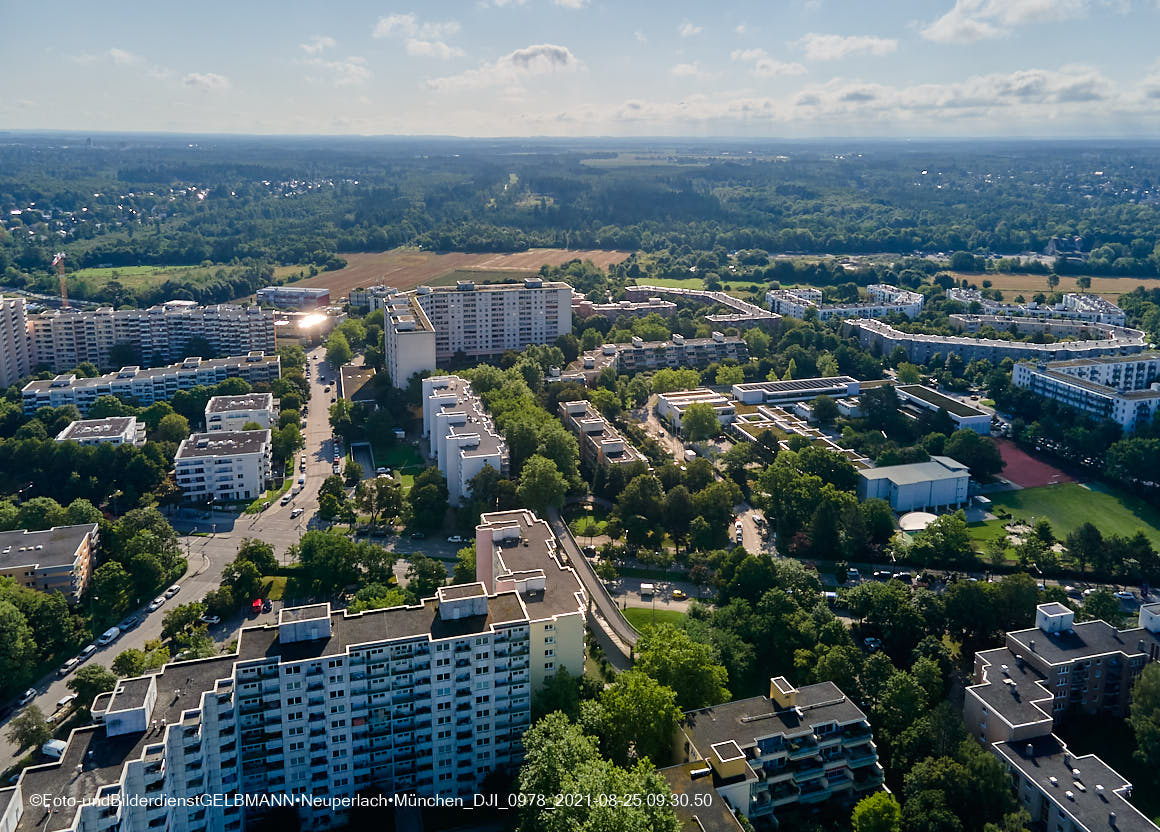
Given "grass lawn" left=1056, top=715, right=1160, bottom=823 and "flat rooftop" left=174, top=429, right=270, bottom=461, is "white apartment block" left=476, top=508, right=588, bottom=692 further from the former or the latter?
"flat rooftop" left=174, top=429, right=270, bottom=461

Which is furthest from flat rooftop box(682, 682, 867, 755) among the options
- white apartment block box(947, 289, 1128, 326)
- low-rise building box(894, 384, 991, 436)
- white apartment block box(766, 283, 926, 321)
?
white apartment block box(947, 289, 1128, 326)

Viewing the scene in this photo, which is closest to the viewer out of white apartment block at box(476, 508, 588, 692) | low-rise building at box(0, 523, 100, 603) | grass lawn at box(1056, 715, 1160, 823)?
grass lawn at box(1056, 715, 1160, 823)

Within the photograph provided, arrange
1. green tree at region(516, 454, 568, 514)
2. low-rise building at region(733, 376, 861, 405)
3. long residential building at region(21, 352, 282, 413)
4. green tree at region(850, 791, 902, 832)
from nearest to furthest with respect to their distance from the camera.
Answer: green tree at region(850, 791, 902, 832) < green tree at region(516, 454, 568, 514) < long residential building at region(21, 352, 282, 413) < low-rise building at region(733, 376, 861, 405)

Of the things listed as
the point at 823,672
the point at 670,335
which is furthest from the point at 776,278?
the point at 823,672

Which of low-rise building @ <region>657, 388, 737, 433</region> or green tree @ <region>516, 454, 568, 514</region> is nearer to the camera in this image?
green tree @ <region>516, 454, 568, 514</region>

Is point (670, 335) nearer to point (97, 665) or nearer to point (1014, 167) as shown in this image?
point (97, 665)

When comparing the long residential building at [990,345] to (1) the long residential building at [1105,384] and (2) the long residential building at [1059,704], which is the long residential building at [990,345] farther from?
(2) the long residential building at [1059,704]

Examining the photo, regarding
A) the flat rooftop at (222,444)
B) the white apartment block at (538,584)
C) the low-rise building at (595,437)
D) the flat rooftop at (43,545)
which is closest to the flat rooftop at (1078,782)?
the white apartment block at (538,584)
